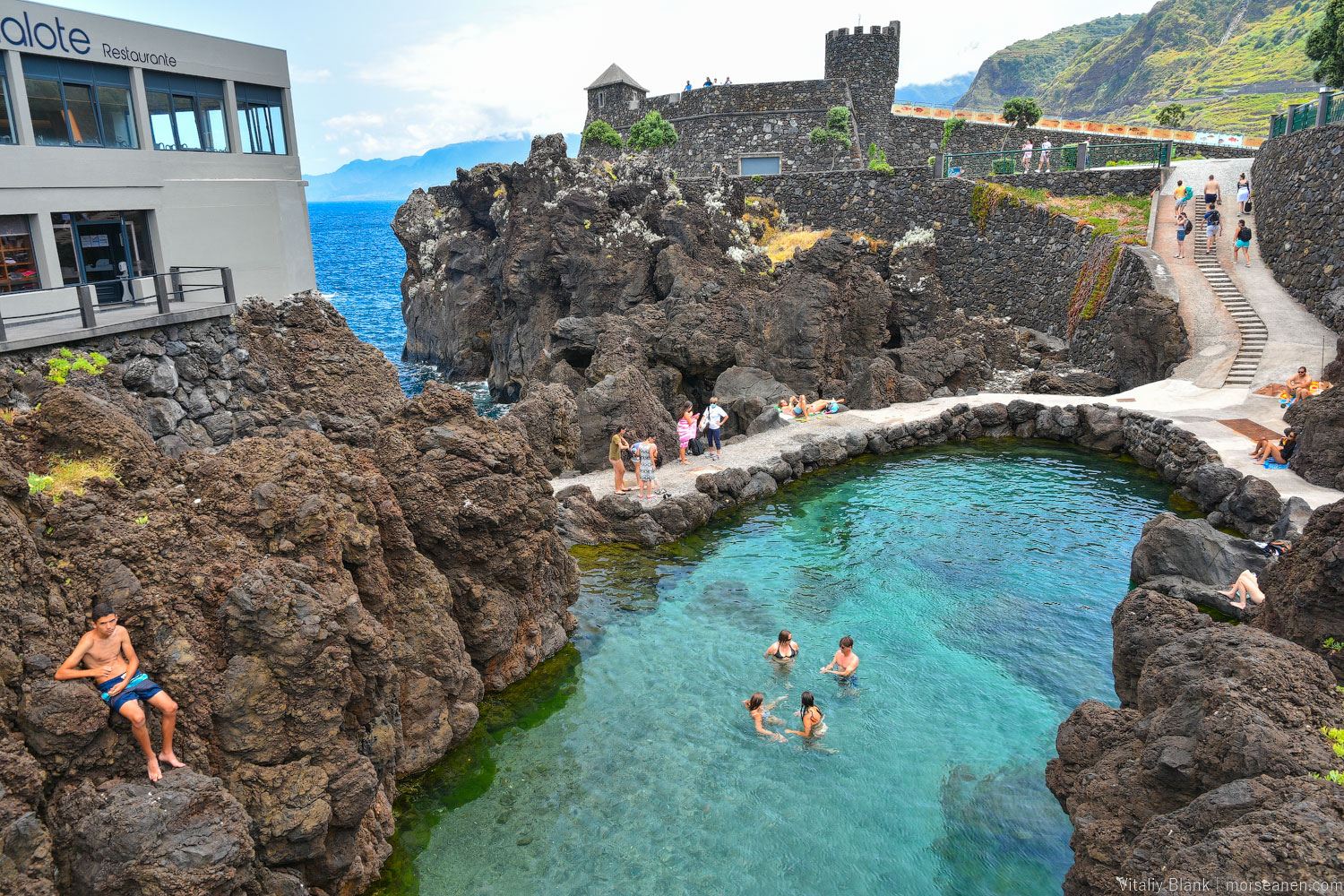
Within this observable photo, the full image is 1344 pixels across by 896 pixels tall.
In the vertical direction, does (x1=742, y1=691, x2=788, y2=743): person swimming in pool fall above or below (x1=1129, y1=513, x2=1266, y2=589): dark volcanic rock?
below

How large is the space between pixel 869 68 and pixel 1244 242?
33.4 m

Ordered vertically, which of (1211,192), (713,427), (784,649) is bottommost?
(784,649)

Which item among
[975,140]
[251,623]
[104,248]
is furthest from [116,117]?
[975,140]

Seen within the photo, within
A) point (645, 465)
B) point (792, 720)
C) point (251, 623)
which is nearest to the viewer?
point (251, 623)

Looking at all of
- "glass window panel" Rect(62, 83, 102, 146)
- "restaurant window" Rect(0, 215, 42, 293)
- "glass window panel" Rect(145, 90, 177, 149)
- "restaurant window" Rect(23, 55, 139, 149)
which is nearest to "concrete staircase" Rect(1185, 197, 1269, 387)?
"glass window panel" Rect(145, 90, 177, 149)

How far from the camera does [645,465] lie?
883 inches

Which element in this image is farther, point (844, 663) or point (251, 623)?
point (844, 663)

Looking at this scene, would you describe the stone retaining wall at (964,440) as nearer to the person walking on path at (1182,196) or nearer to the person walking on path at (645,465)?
the person walking on path at (645,465)

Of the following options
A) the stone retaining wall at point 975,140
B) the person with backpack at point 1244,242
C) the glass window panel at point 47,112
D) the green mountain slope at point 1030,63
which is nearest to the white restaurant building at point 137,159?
the glass window panel at point 47,112

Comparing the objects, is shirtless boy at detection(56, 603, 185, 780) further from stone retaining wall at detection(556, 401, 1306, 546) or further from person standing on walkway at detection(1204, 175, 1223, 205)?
person standing on walkway at detection(1204, 175, 1223, 205)

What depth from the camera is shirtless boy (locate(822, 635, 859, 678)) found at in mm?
14922

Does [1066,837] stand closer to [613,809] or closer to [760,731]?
[760,731]

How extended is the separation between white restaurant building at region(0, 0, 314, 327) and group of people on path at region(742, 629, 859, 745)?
1319 cm

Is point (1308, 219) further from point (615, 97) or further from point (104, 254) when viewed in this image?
point (615, 97)
